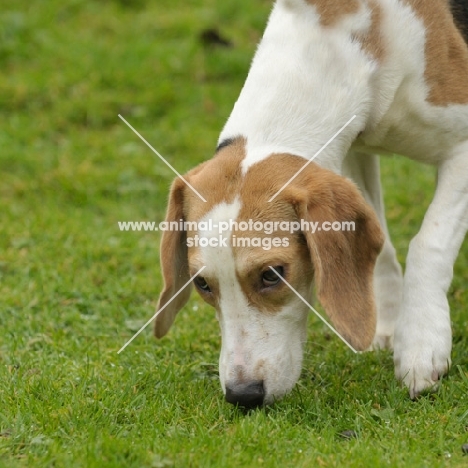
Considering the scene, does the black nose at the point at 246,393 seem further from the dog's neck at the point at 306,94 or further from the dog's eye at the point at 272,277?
the dog's neck at the point at 306,94

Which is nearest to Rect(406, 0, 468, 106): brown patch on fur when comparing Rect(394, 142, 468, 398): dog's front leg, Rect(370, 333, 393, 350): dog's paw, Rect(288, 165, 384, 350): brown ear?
Rect(394, 142, 468, 398): dog's front leg

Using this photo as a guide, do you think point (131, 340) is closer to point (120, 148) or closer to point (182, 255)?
point (182, 255)

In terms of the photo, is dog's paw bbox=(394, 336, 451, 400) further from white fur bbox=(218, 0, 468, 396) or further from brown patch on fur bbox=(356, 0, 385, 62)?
brown patch on fur bbox=(356, 0, 385, 62)

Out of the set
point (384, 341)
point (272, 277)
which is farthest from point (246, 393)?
point (384, 341)

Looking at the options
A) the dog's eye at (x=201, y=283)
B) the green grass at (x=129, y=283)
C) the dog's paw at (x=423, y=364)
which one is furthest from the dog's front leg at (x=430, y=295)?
the dog's eye at (x=201, y=283)

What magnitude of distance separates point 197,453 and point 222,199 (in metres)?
1.16

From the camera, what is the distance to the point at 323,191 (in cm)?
450

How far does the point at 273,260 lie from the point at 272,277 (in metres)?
0.09

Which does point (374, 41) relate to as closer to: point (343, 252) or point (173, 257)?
point (343, 252)

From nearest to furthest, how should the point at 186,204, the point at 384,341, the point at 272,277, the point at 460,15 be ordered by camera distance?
1. the point at 272,277
2. the point at 186,204
3. the point at 460,15
4. the point at 384,341

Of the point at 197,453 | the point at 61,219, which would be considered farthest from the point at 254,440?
the point at 61,219

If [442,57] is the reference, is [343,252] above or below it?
below

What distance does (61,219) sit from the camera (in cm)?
784

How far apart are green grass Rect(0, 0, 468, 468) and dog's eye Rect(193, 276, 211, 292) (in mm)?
551
